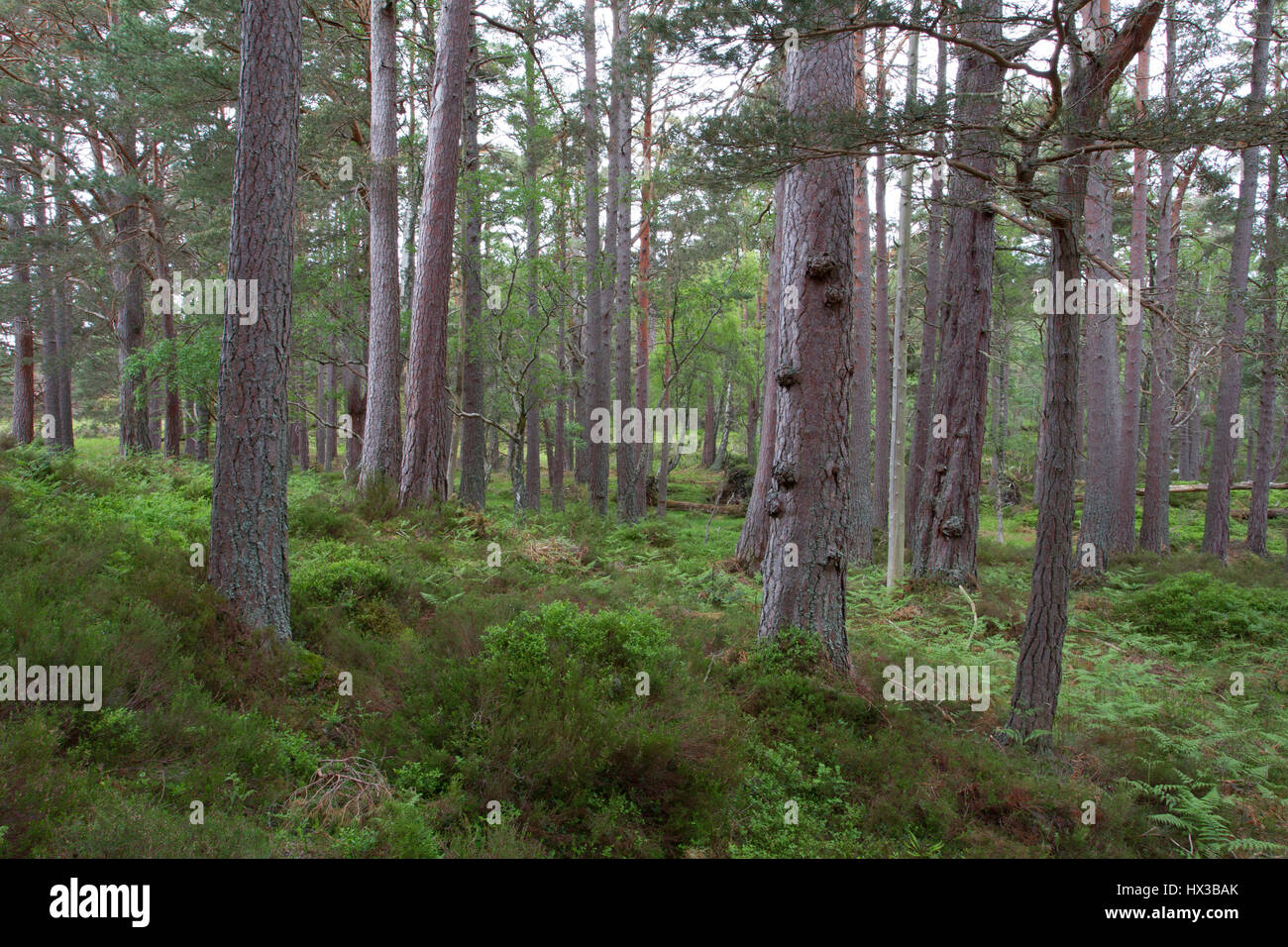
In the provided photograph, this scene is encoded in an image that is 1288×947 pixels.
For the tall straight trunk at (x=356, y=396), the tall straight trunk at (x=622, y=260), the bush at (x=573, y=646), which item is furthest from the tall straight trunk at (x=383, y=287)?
the bush at (x=573, y=646)

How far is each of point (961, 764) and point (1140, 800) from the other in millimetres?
1435

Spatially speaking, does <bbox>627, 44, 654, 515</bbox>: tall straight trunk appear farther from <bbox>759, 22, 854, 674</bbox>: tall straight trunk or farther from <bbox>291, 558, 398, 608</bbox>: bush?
<bbox>759, 22, 854, 674</bbox>: tall straight trunk

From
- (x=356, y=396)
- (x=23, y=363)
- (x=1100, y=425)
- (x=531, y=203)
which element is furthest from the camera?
(x=23, y=363)

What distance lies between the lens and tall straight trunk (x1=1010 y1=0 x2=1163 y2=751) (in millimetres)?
4910

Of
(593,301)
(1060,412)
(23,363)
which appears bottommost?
(1060,412)

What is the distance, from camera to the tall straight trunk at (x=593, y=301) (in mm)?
15445

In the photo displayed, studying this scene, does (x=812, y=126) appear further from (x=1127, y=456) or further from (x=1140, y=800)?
(x=1127, y=456)

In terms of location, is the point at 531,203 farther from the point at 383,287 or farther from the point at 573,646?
the point at 573,646

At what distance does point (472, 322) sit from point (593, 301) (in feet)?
12.1

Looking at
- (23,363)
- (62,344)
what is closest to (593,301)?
(62,344)

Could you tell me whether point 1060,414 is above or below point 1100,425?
below

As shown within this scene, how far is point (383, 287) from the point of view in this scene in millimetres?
11703

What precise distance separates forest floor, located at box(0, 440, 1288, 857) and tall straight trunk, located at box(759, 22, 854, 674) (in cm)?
69
